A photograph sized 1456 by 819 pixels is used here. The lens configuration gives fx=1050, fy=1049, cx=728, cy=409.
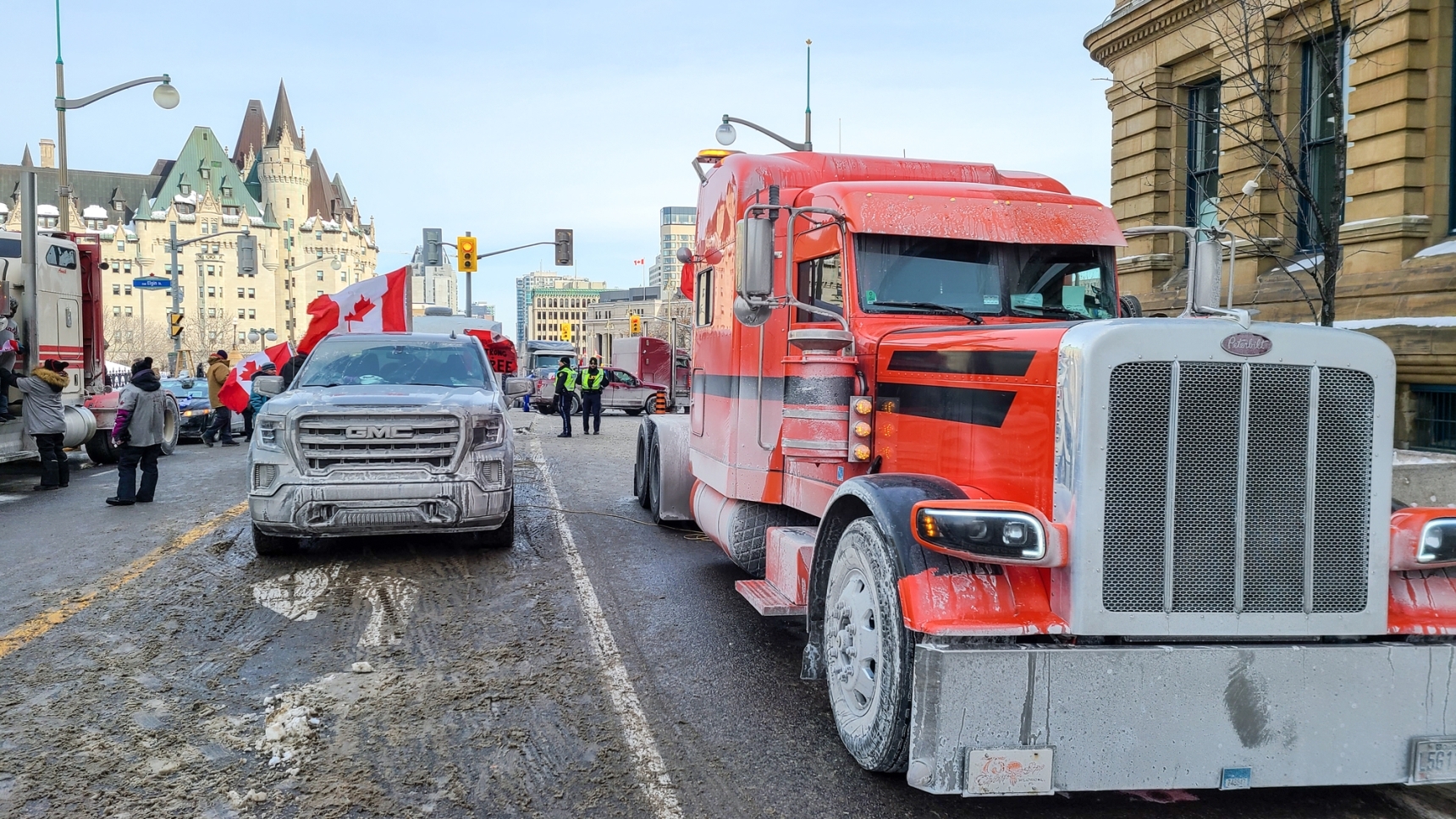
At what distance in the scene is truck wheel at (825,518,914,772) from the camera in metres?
3.79

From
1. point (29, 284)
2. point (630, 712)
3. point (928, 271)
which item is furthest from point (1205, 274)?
point (29, 284)

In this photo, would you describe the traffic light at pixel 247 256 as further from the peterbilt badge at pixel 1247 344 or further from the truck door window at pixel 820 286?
the peterbilt badge at pixel 1247 344

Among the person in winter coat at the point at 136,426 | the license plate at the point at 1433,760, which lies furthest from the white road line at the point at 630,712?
the person in winter coat at the point at 136,426

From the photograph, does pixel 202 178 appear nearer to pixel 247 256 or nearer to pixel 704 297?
pixel 247 256

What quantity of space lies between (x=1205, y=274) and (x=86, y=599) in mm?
7138

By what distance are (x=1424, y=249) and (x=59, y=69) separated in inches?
1000

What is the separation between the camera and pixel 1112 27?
1770 cm

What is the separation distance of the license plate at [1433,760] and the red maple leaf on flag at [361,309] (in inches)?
620

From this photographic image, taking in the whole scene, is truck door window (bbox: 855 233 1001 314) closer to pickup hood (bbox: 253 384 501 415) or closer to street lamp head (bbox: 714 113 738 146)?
Result: pickup hood (bbox: 253 384 501 415)

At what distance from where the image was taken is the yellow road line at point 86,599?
6.02 m

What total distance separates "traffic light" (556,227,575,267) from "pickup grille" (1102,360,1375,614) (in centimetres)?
3554

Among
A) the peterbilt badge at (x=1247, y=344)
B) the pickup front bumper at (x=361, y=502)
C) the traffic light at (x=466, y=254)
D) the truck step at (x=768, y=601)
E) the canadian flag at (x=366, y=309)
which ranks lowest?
the truck step at (x=768, y=601)

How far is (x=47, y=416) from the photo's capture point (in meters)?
13.2

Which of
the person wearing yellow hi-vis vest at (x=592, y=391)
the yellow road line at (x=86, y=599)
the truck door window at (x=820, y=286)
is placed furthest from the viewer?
the person wearing yellow hi-vis vest at (x=592, y=391)
